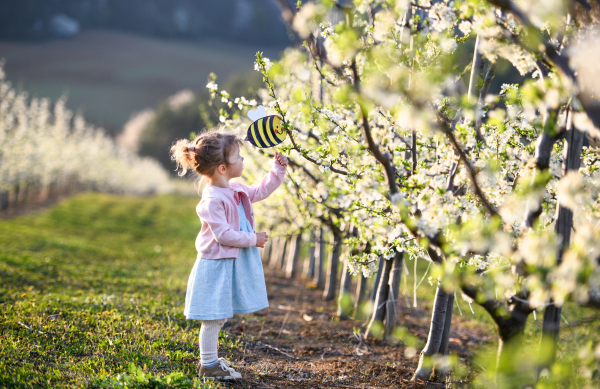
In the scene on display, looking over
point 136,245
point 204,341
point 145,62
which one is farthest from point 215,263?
point 145,62

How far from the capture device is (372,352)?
4.49 metres

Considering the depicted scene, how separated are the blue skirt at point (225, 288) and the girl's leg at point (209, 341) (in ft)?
0.47

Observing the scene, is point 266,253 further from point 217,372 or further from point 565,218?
point 565,218

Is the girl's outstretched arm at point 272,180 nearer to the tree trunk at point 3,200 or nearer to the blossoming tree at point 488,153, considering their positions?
the blossoming tree at point 488,153

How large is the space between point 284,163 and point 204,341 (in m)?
1.77

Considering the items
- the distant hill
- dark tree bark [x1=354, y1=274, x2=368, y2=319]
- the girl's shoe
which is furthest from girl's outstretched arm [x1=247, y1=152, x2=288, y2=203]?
the distant hill

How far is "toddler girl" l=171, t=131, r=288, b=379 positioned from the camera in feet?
10.8

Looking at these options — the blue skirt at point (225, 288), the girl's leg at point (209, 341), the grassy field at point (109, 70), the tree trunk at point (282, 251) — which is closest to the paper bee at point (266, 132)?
the blue skirt at point (225, 288)

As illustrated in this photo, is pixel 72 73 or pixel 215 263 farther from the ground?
pixel 72 73

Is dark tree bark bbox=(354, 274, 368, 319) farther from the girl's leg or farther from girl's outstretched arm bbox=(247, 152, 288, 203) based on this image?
the girl's leg

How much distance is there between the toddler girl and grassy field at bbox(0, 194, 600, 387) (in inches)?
18.3

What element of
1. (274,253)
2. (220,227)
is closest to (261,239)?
(220,227)

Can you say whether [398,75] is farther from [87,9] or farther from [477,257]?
[87,9]

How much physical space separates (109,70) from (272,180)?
9560 centimetres
